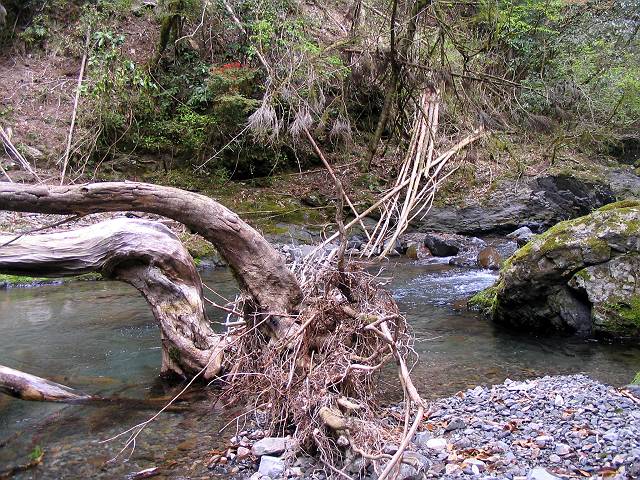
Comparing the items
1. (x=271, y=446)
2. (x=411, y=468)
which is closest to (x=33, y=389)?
(x=271, y=446)

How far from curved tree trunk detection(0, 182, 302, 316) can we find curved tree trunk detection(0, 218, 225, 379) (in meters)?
0.75

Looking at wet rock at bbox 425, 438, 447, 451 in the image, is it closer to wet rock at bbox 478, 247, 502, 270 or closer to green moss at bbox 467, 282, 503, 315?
green moss at bbox 467, 282, 503, 315

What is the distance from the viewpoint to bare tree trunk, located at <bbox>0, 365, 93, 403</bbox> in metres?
4.59

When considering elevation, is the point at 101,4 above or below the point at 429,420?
above

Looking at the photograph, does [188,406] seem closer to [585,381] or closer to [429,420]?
[429,420]

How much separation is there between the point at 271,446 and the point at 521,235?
407 inches

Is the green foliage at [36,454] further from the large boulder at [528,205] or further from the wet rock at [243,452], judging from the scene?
the large boulder at [528,205]

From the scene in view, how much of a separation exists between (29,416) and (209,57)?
1248 centimetres

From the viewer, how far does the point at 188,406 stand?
481cm

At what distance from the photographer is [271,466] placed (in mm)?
3566

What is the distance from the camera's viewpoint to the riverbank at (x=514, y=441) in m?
3.24

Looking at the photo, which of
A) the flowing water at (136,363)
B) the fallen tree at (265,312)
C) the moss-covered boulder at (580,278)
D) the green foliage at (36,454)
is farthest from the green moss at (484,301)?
the green foliage at (36,454)

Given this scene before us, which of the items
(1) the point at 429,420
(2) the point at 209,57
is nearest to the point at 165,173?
(2) the point at 209,57

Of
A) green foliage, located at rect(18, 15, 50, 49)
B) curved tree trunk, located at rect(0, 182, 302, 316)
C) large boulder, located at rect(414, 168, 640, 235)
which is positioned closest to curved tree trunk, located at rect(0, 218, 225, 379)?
curved tree trunk, located at rect(0, 182, 302, 316)
